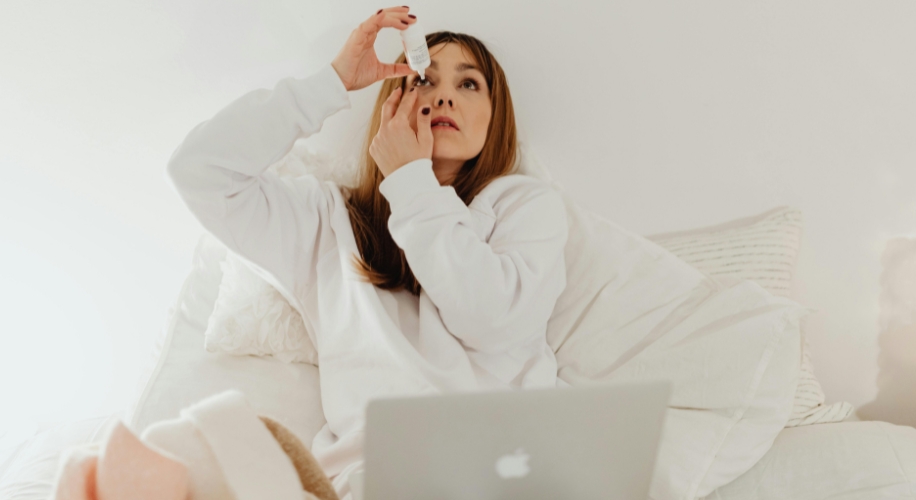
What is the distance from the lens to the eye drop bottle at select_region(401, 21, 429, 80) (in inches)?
45.4

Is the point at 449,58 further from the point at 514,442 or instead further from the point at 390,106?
the point at 514,442

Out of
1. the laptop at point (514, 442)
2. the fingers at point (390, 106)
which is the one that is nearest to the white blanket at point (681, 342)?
the fingers at point (390, 106)

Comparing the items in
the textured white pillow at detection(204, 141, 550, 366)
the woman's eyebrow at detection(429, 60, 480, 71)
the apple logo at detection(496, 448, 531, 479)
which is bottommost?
the textured white pillow at detection(204, 141, 550, 366)

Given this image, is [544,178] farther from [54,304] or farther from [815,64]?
[54,304]

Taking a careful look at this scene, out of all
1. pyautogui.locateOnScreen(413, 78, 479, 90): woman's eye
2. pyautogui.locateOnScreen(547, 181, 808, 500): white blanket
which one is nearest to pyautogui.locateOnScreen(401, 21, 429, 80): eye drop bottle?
pyautogui.locateOnScreen(413, 78, 479, 90): woman's eye

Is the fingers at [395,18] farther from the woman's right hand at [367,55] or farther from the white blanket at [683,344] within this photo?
the white blanket at [683,344]

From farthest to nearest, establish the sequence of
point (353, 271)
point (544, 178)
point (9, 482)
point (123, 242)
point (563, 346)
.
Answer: point (123, 242), point (544, 178), point (563, 346), point (353, 271), point (9, 482)

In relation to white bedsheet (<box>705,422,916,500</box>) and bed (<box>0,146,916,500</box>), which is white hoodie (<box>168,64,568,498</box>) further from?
white bedsheet (<box>705,422,916,500</box>)

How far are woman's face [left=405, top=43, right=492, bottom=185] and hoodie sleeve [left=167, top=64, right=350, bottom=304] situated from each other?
7.7 inches

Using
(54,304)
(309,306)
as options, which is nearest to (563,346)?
(309,306)

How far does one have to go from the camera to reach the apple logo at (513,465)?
2.16 feet

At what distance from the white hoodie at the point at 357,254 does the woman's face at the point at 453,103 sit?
4.8 inches

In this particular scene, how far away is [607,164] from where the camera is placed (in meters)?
1.60

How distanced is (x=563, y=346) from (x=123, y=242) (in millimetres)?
1050
